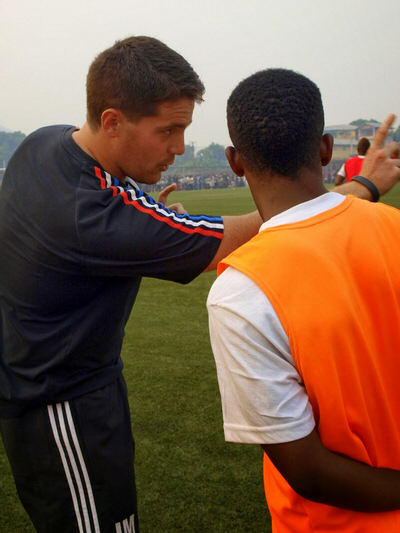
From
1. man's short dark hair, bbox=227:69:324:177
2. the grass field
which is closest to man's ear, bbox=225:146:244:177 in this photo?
man's short dark hair, bbox=227:69:324:177

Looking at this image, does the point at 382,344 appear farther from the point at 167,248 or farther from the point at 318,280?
the point at 167,248

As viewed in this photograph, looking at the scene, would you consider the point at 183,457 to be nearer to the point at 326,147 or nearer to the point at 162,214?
the point at 162,214

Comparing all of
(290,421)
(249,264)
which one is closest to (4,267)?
(249,264)

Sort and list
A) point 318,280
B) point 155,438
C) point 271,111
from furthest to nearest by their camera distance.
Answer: point 155,438
point 271,111
point 318,280

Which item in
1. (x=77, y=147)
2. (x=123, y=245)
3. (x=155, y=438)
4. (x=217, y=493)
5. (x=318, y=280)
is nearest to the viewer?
(x=318, y=280)

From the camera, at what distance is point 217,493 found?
326cm

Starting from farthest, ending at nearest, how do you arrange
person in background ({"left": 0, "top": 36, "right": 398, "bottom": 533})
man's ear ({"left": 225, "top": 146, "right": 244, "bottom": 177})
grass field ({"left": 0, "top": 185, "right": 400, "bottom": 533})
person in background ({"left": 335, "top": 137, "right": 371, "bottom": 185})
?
1. person in background ({"left": 335, "top": 137, "right": 371, "bottom": 185})
2. grass field ({"left": 0, "top": 185, "right": 400, "bottom": 533})
3. person in background ({"left": 0, "top": 36, "right": 398, "bottom": 533})
4. man's ear ({"left": 225, "top": 146, "right": 244, "bottom": 177})

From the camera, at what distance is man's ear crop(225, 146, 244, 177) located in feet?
4.40

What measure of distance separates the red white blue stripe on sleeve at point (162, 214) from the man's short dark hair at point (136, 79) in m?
0.22

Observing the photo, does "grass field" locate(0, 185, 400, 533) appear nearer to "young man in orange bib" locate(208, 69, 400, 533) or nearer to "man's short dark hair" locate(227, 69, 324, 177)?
"young man in orange bib" locate(208, 69, 400, 533)

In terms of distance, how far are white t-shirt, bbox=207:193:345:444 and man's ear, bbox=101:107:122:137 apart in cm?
93

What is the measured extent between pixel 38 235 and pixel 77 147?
1.10 ft

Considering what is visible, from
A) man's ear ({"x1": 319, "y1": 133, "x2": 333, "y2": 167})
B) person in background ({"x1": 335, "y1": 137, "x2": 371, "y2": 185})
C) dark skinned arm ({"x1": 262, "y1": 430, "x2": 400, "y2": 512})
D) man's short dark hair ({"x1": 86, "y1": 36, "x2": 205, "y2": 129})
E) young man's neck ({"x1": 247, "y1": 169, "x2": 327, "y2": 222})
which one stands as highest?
man's short dark hair ({"x1": 86, "y1": 36, "x2": 205, "y2": 129})

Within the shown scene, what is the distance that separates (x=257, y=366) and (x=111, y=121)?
3.63ft
